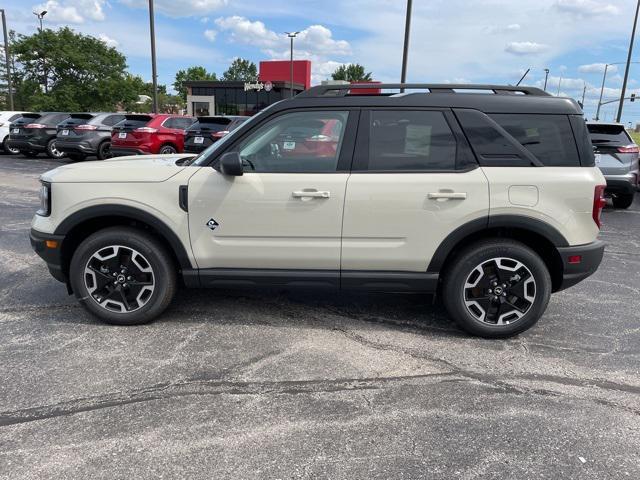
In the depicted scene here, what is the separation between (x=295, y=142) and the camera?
3.83 metres

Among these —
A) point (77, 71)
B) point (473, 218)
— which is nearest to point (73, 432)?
point (473, 218)

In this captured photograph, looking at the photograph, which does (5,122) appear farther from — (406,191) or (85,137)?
(406,191)

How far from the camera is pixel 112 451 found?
2547 millimetres

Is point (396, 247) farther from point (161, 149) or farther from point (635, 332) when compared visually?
point (161, 149)

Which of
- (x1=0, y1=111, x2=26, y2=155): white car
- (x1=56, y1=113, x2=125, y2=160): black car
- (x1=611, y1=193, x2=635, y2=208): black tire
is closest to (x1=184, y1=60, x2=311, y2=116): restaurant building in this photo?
(x1=0, y1=111, x2=26, y2=155): white car

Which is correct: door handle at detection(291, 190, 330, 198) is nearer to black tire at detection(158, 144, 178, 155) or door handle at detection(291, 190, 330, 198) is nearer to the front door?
the front door

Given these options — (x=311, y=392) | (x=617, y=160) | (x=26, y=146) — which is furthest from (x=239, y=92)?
(x=311, y=392)

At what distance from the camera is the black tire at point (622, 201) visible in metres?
10.3

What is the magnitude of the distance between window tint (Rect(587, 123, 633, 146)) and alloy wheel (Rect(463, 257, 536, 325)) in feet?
23.7

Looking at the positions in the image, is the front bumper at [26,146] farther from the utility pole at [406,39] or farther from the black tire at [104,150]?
the utility pole at [406,39]

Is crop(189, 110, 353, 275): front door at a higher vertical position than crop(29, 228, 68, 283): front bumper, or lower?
higher

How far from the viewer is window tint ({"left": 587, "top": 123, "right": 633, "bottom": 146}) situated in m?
9.70

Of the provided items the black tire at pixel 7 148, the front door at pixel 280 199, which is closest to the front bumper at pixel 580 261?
the front door at pixel 280 199

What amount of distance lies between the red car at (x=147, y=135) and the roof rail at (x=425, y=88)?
11.5m
